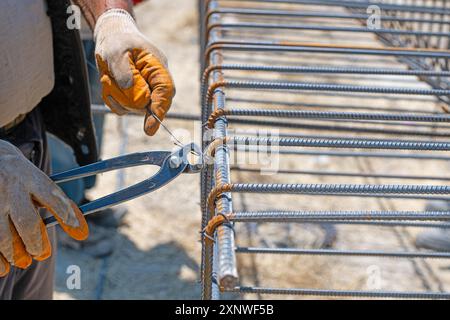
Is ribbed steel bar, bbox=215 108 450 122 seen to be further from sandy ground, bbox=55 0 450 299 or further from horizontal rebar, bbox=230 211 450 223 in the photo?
sandy ground, bbox=55 0 450 299

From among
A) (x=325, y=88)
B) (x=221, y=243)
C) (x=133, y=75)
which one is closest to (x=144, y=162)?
(x=133, y=75)

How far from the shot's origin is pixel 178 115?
2.50 m

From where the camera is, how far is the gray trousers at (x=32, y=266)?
5.33 feet

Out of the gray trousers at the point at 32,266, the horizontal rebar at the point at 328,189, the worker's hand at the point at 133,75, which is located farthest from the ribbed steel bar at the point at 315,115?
the gray trousers at the point at 32,266

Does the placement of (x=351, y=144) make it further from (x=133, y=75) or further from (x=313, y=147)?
(x=133, y=75)

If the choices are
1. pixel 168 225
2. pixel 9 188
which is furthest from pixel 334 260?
pixel 9 188

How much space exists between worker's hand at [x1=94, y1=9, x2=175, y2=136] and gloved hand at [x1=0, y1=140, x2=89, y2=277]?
10.1 inches

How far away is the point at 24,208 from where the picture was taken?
1190mm

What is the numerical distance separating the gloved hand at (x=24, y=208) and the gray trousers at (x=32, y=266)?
378 mm

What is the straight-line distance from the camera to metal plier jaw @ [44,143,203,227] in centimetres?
125

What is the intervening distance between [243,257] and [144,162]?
1468 mm

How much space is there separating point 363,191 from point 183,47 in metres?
4.19

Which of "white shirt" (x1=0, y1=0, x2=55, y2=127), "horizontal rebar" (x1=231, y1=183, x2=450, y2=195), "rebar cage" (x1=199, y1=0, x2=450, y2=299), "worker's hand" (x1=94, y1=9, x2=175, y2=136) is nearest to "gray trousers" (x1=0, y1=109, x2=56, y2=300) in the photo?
"white shirt" (x1=0, y1=0, x2=55, y2=127)
